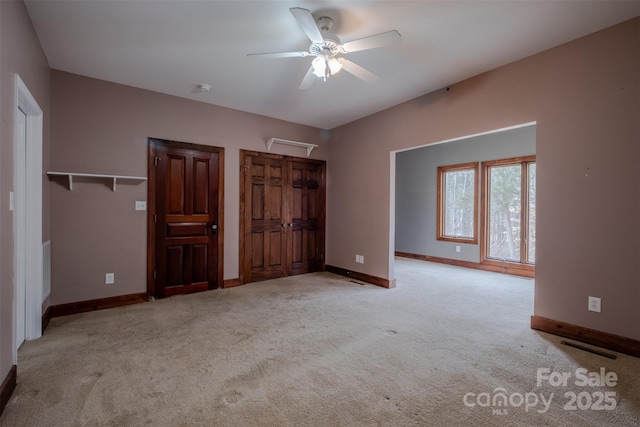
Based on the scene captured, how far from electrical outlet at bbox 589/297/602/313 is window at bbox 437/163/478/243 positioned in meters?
3.44

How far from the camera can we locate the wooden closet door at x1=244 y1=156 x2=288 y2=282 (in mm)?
4688

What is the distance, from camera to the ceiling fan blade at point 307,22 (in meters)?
1.90

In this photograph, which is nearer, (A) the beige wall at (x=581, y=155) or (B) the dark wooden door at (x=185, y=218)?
(A) the beige wall at (x=581, y=155)

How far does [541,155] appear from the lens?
2.88m

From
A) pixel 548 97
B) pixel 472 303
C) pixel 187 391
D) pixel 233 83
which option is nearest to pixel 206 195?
pixel 233 83

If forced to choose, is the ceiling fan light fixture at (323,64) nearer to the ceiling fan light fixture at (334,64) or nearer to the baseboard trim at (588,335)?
the ceiling fan light fixture at (334,64)

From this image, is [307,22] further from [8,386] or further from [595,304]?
[595,304]

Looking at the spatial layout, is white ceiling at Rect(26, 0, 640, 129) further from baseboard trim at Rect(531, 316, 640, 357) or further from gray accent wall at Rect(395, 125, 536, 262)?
gray accent wall at Rect(395, 125, 536, 262)

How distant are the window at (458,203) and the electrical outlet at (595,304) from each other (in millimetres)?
3439

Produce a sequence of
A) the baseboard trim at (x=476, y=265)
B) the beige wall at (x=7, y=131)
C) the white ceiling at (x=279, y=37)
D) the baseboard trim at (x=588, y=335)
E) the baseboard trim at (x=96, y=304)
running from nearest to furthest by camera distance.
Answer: the beige wall at (x=7, y=131) < the white ceiling at (x=279, y=37) < the baseboard trim at (x=588, y=335) < the baseboard trim at (x=96, y=304) < the baseboard trim at (x=476, y=265)

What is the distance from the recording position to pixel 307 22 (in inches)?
79.4

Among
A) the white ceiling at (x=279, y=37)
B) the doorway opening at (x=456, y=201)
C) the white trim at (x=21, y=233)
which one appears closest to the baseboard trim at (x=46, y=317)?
the white trim at (x=21, y=233)

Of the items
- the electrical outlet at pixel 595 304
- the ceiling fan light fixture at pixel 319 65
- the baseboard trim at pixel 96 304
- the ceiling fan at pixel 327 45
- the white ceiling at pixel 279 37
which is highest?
the white ceiling at pixel 279 37

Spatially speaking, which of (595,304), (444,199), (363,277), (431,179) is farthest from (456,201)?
(595,304)
